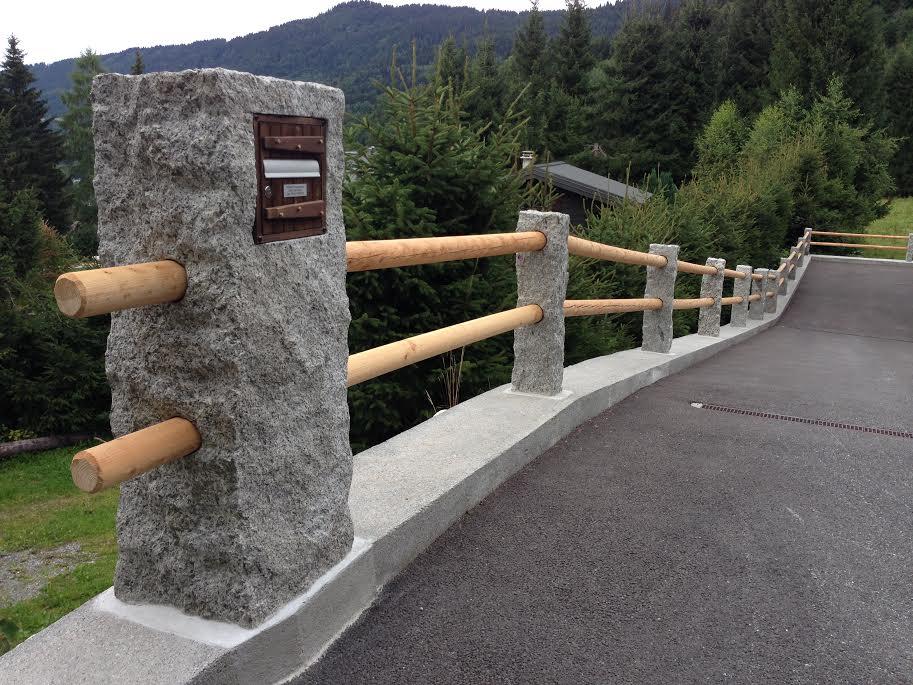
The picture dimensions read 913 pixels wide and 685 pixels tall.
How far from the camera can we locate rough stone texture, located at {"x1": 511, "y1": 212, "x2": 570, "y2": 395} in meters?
4.12

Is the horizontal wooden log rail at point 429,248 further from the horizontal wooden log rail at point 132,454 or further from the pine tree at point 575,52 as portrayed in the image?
the pine tree at point 575,52

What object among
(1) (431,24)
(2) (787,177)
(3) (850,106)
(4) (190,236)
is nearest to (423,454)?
(4) (190,236)

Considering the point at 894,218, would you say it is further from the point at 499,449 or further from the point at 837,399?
the point at 499,449

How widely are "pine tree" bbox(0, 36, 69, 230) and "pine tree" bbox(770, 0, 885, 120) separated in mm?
39661

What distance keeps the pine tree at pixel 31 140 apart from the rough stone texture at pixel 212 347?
43719 millimetres

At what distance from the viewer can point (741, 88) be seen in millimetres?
50094

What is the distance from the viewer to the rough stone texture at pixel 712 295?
10000 millimetres

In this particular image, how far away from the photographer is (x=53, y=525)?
998 centimetres

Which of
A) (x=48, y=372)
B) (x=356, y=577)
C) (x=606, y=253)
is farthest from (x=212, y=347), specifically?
(x=48, y=372)

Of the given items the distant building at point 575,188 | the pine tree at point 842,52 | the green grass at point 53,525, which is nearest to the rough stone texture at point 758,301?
the green grass at point 53,525

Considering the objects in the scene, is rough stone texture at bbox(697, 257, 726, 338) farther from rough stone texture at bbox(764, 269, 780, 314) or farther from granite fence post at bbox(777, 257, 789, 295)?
granite fence post at bbox(777, 257, 789, 295)

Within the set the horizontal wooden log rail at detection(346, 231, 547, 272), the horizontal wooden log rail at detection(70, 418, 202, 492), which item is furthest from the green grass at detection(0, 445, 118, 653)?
the horizontal wooden log rail at detection(70, 418, 202, 492)

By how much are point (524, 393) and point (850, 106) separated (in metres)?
37.8

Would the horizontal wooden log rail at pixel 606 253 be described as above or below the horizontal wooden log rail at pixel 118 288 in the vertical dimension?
below
